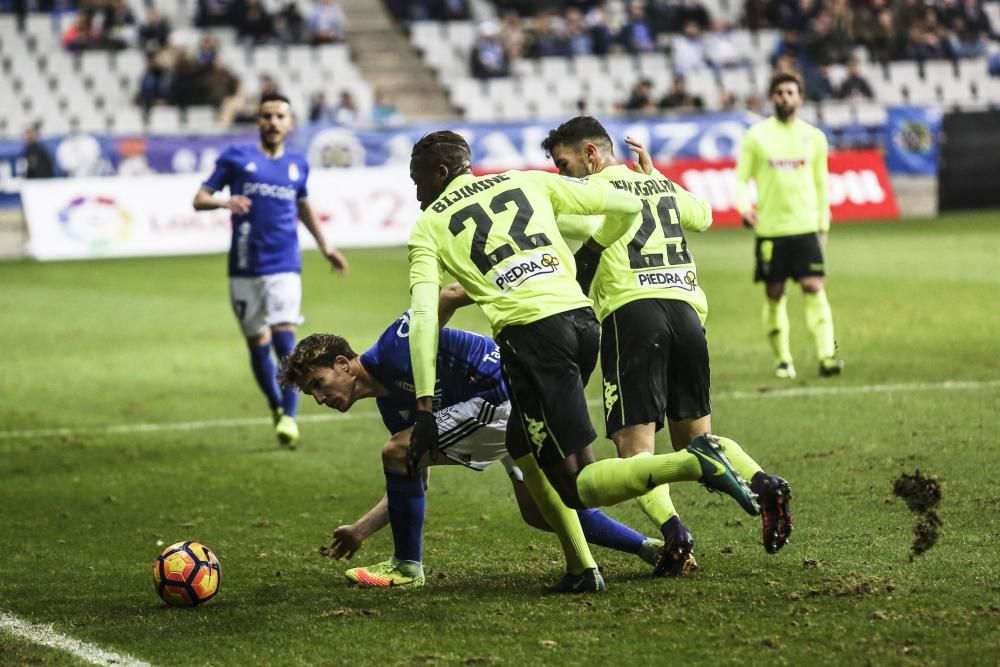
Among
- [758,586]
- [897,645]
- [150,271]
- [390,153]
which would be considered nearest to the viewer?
[897,645]

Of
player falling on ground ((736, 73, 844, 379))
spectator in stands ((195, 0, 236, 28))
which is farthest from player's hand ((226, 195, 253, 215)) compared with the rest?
spectator in stands ((195, 0, 236, 28))

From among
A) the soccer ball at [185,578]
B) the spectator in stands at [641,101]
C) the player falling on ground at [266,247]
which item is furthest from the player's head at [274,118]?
the spectator in stands at [641,101]

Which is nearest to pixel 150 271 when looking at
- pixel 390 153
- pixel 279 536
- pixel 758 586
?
pixel 390 153

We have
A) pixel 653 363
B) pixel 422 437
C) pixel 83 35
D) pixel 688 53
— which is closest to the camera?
pixel 422 437

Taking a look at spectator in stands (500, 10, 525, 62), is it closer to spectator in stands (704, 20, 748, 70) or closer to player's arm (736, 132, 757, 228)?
spectator in stands (704, 20, 748, 70)

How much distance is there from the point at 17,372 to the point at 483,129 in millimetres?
13777

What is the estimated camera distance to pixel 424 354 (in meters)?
5.65

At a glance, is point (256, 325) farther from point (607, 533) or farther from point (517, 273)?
Answer: point (517, 273)

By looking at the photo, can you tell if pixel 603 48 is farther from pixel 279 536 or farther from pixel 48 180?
pixel 279 536

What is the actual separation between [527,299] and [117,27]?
24.7 m

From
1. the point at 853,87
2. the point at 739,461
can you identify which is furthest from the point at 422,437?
the point at 853,87

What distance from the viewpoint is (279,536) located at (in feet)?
24.8

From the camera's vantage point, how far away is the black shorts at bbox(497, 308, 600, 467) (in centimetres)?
580

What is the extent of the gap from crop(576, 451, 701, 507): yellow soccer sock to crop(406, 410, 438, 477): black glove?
623 mm
